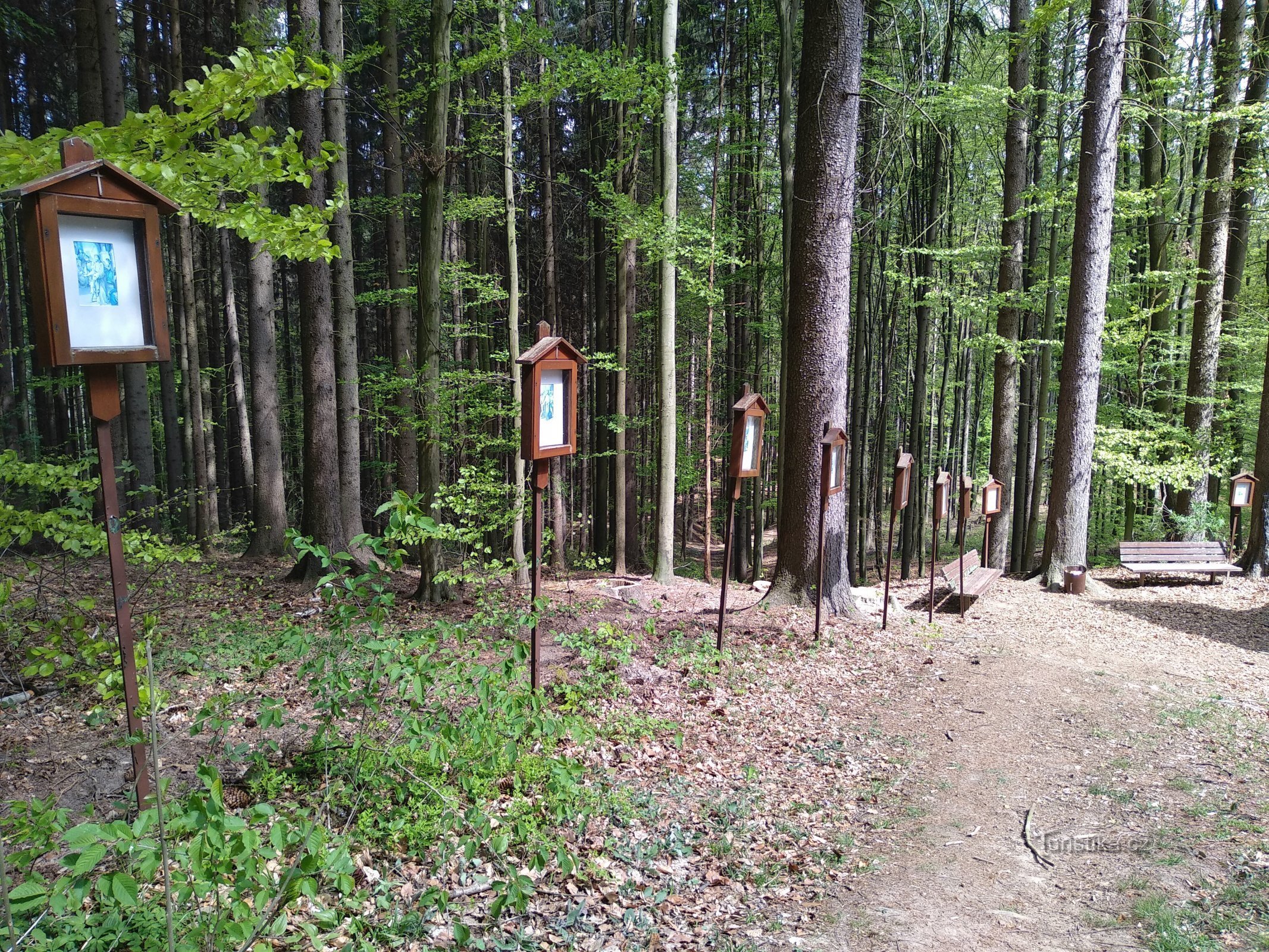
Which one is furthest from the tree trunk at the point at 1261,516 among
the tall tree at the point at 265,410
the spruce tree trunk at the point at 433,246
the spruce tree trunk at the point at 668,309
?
the tall tree at the point at 265,410

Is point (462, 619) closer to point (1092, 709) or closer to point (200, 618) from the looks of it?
point (200, 618)

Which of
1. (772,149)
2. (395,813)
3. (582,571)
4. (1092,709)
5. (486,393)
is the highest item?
(772,149)

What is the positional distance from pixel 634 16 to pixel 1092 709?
1268 centimetres

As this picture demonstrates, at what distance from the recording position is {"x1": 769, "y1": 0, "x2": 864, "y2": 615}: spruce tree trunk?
7.78 m

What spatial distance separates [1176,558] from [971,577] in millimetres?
3711

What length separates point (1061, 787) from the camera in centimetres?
465

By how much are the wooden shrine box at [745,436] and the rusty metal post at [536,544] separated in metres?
2.18

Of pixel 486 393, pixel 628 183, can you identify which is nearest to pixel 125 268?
pixel 486 393

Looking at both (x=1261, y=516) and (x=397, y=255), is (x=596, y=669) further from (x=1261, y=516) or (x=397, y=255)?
(x=1261, y=516)

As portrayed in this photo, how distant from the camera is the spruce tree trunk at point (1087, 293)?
394 inches

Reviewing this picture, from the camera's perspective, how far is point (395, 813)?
11.7 feet

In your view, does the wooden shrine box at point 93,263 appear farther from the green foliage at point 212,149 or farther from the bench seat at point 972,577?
the bench seat at point 972,577

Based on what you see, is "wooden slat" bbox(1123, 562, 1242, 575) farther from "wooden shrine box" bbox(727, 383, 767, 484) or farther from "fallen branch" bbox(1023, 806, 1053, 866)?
"fallen branch" bbox(1023, 806, 1053, 866)

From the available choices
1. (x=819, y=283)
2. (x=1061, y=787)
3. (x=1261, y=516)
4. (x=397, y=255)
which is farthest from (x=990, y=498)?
(x=397, y=255)
